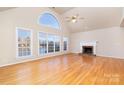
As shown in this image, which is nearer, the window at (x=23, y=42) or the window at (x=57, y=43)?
the window at (x=23, y=42)

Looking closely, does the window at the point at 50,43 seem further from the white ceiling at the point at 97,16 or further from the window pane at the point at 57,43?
the white ceiling at the point at 97,16

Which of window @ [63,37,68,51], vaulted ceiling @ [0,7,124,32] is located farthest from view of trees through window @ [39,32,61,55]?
vaulted ceiling @ [0,7,124,32]

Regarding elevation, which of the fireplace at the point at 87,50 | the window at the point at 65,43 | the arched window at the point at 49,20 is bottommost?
the fireplace at the point at 87,50

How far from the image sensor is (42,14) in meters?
8.28

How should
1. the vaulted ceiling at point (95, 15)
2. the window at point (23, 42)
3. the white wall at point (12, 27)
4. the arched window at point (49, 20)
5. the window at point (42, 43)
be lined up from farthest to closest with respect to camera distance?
the arched window at point (49, 20)
the window at point (42, 43)
the vaulted ceiling at point (95, 15)
the window at point (23, 42)
the white wall at point (12, 27)

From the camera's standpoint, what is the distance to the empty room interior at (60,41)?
16.7ft

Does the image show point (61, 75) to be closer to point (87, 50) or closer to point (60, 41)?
point (60, 41)

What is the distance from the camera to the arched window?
843 cm

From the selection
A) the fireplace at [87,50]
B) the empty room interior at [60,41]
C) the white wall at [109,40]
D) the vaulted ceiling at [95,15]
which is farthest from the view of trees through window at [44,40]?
the white wall at [109,40]

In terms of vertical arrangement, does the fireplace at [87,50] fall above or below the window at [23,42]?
below

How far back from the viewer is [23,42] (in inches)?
271

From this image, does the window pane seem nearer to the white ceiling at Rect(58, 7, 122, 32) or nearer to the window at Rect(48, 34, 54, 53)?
the window at Rect(48, 34, 54, 53)
